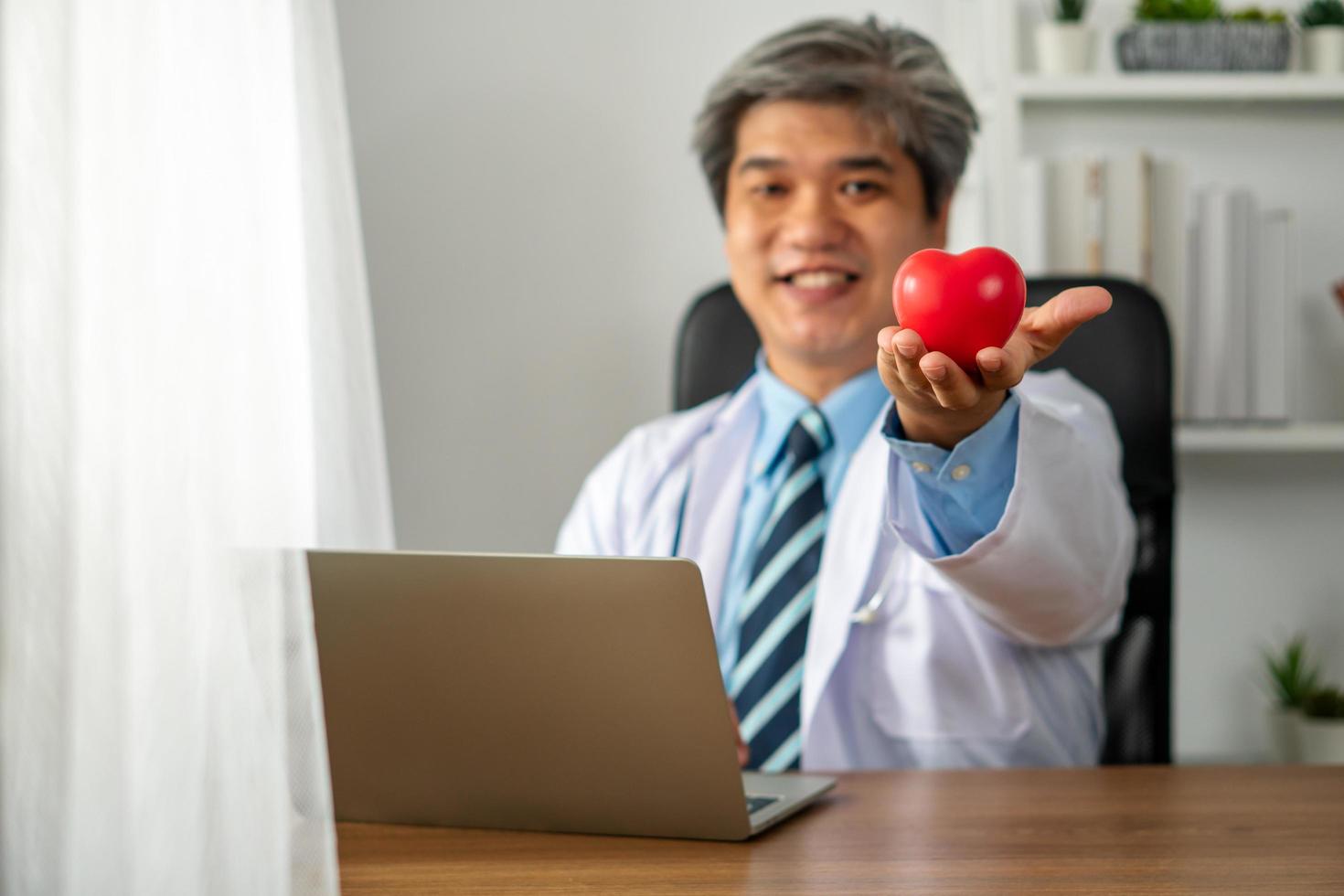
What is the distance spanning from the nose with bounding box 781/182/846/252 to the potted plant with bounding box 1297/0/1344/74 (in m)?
0.78

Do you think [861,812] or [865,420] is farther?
[865,420]

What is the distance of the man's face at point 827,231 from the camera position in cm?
137

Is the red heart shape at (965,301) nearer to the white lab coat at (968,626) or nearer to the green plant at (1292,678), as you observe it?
the white lab coat at (968,626)

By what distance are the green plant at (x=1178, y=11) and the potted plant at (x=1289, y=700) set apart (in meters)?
0.83

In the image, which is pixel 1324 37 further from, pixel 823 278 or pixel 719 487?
pixel 719 487

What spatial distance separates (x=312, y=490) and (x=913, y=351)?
32 centimetres

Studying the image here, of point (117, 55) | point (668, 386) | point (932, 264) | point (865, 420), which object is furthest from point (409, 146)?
point (117, 55)

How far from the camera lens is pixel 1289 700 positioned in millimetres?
1731

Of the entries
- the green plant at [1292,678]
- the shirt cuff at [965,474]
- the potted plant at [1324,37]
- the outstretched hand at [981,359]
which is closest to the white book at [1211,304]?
the potted plant at [1324,37]

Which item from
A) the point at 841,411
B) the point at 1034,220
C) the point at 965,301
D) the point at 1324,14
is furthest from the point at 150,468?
the point at 1324,14

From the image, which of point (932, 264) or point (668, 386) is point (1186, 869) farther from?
point (668, 386)

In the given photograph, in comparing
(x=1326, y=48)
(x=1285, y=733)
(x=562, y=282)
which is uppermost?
(x=1326, y=48)

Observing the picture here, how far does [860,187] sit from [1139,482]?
0.41 meters

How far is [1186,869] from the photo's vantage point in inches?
26.2
